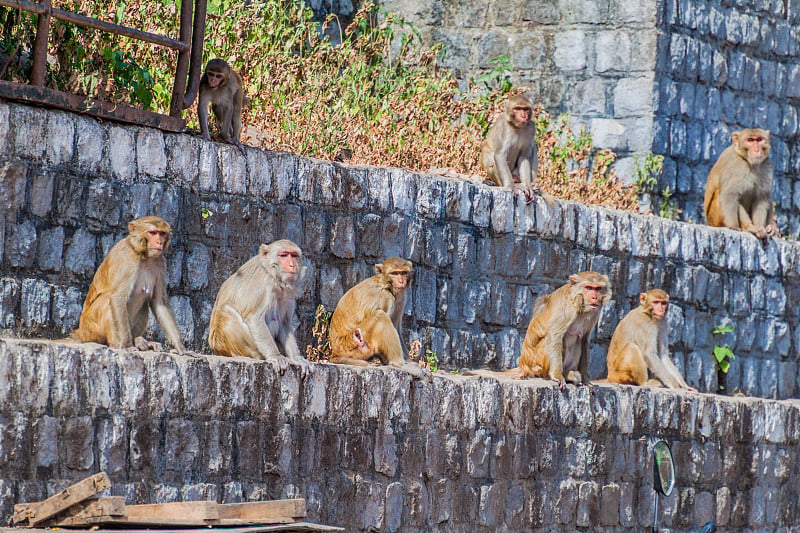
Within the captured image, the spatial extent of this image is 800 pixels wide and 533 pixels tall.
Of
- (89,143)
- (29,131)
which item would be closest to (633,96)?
(89,143)

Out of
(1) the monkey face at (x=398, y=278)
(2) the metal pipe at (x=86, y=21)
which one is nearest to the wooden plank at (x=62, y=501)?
(2) the metal pipe at (x=86, y=21)

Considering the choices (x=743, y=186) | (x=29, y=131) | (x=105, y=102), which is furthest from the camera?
(x=743, y=186)

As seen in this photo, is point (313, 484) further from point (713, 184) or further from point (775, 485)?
point (713, 184)

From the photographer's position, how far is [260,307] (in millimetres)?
9930

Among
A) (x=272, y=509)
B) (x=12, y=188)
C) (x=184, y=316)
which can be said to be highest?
(x=12, y=188)

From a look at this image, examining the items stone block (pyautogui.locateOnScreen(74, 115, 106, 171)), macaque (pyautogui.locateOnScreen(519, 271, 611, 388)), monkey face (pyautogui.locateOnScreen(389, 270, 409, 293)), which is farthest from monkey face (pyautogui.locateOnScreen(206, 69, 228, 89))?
macaque (pyautogui.locateOnScreen(519, 271, 611, 388))

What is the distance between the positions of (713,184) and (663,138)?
768mm

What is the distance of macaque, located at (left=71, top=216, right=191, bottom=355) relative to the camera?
9.12m

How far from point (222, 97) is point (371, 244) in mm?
1652

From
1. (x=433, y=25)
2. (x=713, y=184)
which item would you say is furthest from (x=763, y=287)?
(x=433, y=25)

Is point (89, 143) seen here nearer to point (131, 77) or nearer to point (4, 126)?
point (4, 126)

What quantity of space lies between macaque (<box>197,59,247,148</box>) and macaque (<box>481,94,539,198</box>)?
3.09 m

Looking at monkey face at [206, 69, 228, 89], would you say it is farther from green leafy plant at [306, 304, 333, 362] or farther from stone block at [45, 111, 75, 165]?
green leafy plant at [306, 304, 333, 362]

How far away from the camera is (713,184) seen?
16438mm
